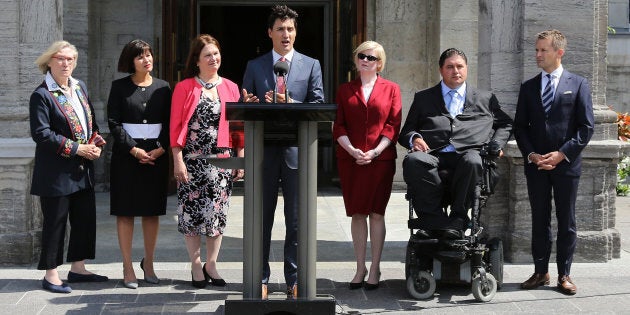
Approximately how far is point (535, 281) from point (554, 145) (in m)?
0.97

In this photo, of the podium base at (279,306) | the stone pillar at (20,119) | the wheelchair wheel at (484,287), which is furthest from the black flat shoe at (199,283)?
the wheelchair wheel at (484,287)

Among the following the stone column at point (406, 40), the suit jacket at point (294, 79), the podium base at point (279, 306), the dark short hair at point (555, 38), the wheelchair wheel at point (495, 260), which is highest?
the stone column at point (406, 40)

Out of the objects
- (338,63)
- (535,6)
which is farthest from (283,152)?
(338,63)

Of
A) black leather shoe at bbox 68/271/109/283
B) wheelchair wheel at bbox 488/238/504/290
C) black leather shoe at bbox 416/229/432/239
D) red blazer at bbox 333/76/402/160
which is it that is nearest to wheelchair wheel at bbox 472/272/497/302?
wheelchair wheel at bbox 488/238/504/290

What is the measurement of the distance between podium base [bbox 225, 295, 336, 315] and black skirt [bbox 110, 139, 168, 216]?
1629 millimetres

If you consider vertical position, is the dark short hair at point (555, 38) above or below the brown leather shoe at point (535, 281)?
above

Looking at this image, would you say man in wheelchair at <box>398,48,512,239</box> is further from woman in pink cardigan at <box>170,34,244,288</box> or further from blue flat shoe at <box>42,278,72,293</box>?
blue flat shoe at <box>42,278,72,293</box>

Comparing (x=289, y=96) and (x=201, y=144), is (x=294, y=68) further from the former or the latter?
(x=201, y=144)

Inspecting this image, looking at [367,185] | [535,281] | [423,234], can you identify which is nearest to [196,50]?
[367,185]

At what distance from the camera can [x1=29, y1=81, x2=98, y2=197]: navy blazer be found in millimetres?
7078

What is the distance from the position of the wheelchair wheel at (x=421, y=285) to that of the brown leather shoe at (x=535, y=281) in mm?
761

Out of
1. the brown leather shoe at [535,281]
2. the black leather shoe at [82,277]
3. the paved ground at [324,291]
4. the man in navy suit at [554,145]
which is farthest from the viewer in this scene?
the black leather shoe at [82,277]

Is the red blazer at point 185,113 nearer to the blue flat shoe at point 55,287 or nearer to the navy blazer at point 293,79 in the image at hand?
the navy blazer at point 293,79

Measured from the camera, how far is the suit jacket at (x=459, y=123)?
704 centimetres
